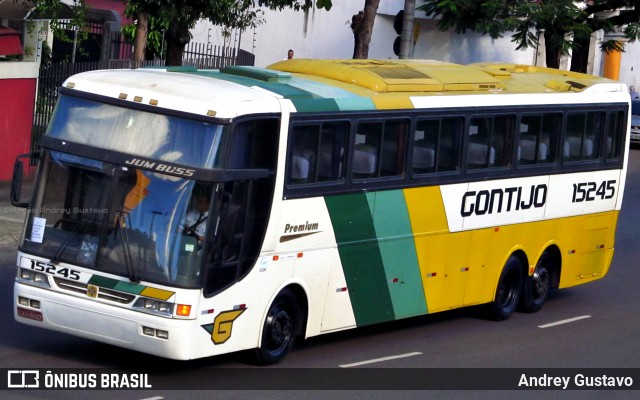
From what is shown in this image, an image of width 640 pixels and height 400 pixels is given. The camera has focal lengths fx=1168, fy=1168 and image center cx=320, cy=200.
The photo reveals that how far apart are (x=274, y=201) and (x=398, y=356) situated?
256cm

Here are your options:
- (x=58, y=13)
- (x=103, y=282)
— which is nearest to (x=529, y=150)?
(x=103, y=282)

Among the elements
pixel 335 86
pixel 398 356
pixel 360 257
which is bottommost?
pixel 398 356

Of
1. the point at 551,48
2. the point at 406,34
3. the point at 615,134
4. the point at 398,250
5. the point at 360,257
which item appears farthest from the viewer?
the point at 551,48

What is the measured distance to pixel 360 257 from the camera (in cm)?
1198

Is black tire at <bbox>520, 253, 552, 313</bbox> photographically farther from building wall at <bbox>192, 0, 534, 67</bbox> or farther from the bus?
building wall at <bbox>192, 0, 534, 67</bbox>

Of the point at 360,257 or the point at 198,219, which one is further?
the point at 360,257

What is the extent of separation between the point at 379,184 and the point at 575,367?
287cm

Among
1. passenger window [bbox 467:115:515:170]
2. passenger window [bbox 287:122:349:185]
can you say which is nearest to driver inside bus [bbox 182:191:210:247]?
passenger window [bbox 287:122:349:185]

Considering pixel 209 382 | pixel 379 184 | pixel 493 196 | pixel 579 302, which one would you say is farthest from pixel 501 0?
pixel 209 382

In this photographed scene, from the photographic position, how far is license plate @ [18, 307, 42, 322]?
10.4m

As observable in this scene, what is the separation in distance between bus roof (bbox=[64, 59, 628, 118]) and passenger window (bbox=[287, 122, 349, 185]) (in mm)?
201

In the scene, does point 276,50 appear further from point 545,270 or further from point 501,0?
point 545,270

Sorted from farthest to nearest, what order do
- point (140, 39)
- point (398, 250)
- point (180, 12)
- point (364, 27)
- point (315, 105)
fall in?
point (364, 27)
point (140, 39)
point (180, 12)
point (398, 250)
point (315, 105)

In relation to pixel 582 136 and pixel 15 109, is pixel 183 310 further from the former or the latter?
pixel 15 109
